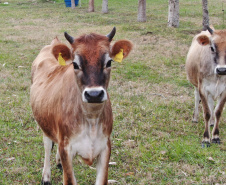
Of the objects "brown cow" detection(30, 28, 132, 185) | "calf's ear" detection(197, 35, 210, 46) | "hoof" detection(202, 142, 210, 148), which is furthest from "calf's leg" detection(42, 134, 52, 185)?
"calf's ear" detection(197, 35, 210, 46)

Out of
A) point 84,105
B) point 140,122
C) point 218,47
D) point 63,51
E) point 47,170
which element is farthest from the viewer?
point 140,122

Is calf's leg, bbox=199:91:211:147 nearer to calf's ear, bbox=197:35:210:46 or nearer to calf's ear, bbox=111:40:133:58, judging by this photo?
calf's ear, bbox=197:35:210:46

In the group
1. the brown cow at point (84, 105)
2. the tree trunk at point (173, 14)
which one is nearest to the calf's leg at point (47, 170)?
the brown cow at point (84, 105)

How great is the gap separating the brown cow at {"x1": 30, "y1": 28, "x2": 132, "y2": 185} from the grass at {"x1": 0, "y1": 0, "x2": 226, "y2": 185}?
993 mm

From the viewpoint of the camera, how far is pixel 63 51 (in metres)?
3.48

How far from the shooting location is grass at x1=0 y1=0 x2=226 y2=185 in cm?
437

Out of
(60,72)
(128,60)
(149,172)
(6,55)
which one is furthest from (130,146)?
(6,55)

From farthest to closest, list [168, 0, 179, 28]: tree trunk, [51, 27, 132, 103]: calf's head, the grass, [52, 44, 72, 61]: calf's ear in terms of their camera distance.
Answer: [168, 0, 179, 28]: tree trunk → the grass → [52, 44, 72, 61]: calf's ear → [51, 27, 132, 103]: calf's head

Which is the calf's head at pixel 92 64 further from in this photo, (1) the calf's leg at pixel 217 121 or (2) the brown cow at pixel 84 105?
(1) the calf's leg at pixel 217 121

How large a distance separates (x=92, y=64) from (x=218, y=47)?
2.86 m

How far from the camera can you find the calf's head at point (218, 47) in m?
5.00

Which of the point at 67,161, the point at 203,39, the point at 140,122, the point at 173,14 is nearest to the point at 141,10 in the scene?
the point at 173,14

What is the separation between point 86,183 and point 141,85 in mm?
3798

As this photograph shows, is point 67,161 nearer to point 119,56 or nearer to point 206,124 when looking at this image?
point 119,56
